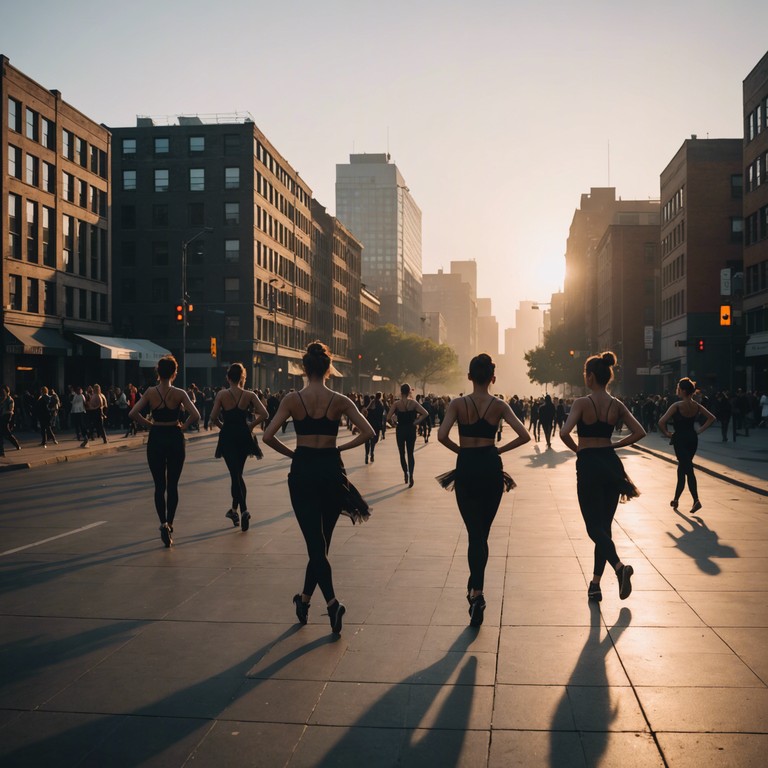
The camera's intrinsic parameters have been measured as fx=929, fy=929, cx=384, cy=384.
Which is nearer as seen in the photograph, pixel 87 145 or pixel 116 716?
pixel 116 716

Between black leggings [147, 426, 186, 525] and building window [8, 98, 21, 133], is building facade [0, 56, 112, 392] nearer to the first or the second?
building window [8, 98, 21, 133]

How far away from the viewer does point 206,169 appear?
235 feet

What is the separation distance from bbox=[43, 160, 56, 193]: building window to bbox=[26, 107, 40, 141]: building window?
1432 millimetres

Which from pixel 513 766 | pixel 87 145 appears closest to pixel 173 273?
pixel 87 145

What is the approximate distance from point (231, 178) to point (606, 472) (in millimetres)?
67575

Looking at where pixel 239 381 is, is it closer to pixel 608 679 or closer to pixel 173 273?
pixel 608 679

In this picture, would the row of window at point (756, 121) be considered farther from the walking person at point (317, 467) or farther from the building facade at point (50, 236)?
the walking person at point (317, 467)

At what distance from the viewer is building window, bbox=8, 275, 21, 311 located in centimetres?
4369

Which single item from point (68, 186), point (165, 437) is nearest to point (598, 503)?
point (165, 437)

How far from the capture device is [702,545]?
10.2 meters

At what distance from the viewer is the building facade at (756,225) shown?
165 feet

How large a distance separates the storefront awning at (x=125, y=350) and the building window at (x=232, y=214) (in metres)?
18.0

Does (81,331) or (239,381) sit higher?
(81,331)

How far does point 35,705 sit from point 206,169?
231 feet
